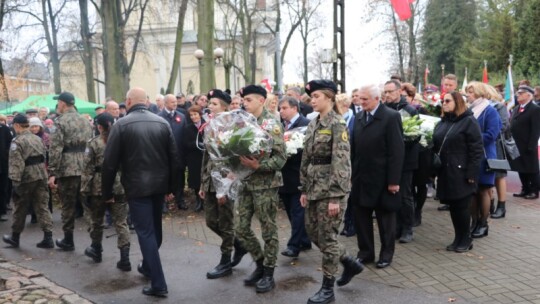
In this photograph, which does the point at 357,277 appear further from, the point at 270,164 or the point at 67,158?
the point at 67,158

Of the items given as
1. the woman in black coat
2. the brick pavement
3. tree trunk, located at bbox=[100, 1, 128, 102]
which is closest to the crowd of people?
the brick pavement

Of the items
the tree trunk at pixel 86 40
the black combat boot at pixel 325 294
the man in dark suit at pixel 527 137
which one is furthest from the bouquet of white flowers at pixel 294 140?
the tree trunk at pixel 86 40

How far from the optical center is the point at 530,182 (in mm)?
10156

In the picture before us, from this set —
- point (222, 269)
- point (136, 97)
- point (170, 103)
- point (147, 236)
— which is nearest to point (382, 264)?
point (222, 269)

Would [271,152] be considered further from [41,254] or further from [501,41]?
[501,41]

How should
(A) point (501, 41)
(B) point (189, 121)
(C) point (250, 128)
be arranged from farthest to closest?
(A) point (501, 41), (B) point (189, 121), (C) point (250, 128)

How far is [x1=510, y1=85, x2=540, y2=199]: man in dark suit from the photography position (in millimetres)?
9703

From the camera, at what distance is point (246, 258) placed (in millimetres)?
6793

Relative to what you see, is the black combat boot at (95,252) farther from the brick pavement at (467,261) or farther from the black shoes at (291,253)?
the black shoes at (291,253)

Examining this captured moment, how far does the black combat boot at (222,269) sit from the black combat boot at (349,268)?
53.1 inches

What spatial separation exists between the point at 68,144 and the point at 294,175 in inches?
134

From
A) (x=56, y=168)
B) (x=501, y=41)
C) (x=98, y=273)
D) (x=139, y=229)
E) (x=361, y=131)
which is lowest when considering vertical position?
(x=98, y=273)

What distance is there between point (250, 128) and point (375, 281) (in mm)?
2167

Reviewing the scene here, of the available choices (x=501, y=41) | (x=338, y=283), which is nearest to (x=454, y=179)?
(x=338, y=283)
